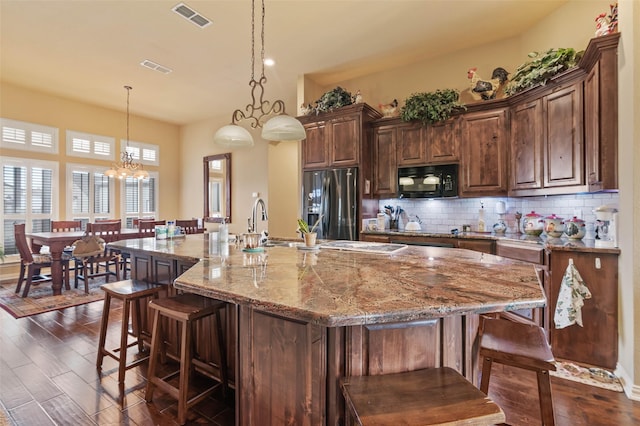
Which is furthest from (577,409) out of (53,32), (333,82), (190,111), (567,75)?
(190,111)

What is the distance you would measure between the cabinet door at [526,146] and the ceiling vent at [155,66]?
189 inches

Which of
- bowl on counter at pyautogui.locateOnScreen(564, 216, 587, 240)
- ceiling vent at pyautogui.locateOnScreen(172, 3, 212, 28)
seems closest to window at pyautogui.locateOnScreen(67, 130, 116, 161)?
ceiling vent at pyautogui.locateOnScreen(172, 3, 212, 28)

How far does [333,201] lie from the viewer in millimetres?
4141

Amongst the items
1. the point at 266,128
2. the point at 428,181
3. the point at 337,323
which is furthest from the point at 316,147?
the point at 337,323

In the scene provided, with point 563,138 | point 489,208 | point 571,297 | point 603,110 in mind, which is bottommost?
point 571,297

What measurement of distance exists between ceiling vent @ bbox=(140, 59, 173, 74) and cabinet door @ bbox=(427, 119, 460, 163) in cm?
397

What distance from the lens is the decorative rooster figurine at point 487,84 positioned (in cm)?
356

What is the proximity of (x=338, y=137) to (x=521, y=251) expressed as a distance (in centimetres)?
257

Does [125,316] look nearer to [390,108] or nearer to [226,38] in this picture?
[226,38]

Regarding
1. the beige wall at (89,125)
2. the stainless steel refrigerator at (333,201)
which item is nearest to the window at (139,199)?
the beige wall at (89,125)

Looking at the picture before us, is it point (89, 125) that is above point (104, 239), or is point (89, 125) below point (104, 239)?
above

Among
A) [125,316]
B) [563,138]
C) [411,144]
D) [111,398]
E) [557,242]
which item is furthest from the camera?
[411,144]

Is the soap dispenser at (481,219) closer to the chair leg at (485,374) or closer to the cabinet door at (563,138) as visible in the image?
the cabinet door at (563,138)

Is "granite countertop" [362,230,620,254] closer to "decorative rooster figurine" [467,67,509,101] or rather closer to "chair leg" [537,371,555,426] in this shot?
"chair leg" [537,371,555,426]
